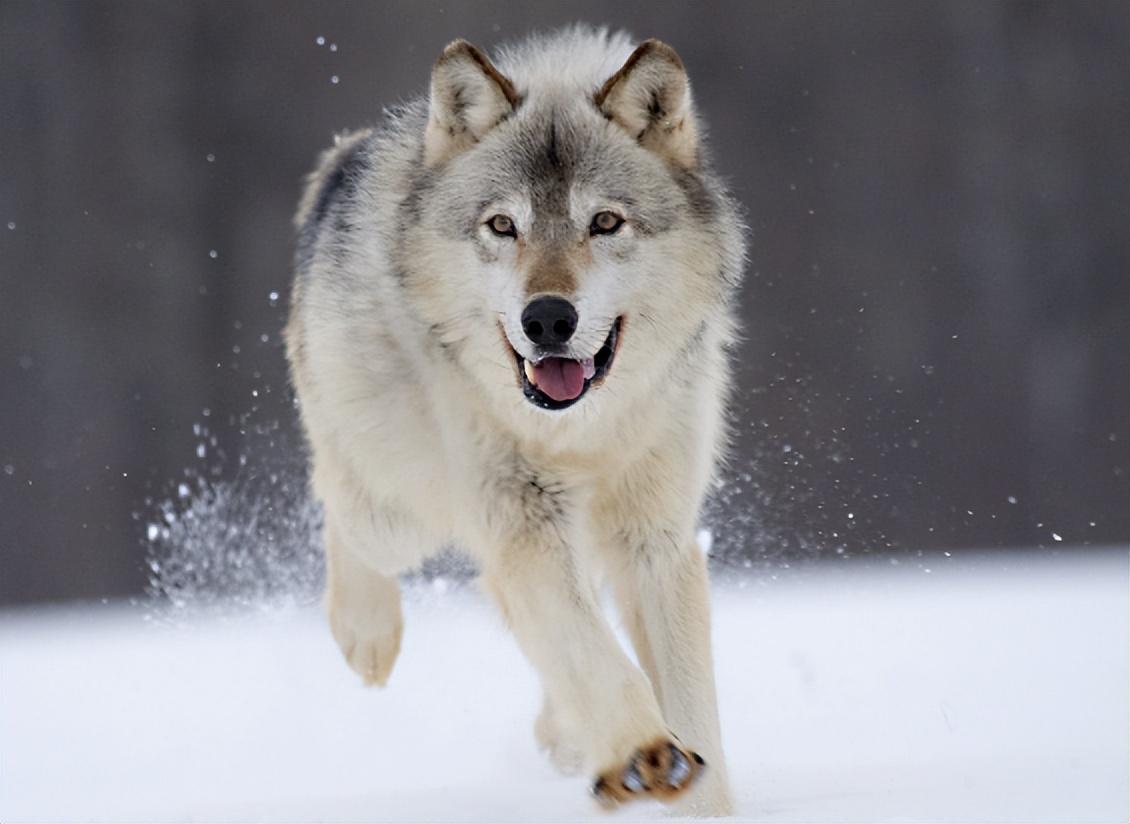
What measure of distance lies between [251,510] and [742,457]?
1982 mm

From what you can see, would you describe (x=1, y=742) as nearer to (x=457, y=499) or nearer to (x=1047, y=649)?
(x=457, y=499)

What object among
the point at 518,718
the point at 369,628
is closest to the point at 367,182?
the point at 369,628

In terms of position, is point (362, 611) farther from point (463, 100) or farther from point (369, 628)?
point (463, 100)

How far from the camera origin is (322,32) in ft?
46.3

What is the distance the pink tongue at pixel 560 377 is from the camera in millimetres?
3650

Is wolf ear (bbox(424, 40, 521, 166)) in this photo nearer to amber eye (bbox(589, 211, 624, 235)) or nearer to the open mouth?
amber eye (bbox(589, 211, 624, 235))

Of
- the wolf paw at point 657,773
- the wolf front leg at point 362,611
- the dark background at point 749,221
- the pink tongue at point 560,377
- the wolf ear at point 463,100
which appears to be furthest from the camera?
the dark background at point 749,221

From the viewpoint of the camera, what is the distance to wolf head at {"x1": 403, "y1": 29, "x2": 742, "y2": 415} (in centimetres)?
367

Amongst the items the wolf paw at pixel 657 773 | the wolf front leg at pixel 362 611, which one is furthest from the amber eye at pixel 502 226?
the wolf front leg at pixel 362 611

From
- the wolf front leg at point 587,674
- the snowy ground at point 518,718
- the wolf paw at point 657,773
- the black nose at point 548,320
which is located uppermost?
the black nose at point 548,320

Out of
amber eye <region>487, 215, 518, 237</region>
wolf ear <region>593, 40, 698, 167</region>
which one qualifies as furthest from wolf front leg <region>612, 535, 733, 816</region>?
wolf ear <region>593, 40, 698, 167</region>

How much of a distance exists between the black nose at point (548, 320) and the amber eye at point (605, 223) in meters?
A: 0.26

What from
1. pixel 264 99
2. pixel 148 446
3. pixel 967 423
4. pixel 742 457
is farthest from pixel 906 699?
pixel 264 99

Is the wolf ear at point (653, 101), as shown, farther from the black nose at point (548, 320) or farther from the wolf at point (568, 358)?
the black nose at point (548, 320)
